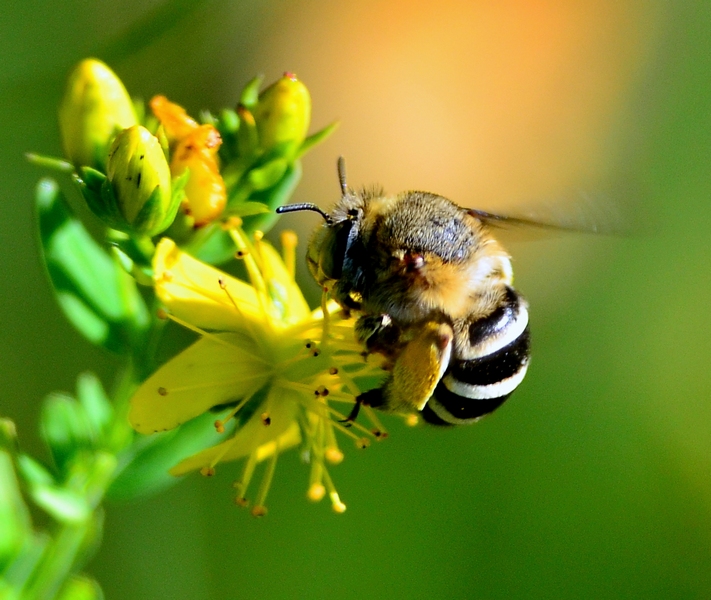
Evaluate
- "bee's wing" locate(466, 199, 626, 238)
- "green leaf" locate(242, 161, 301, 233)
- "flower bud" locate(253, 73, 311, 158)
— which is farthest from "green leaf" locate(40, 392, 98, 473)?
"bee's wing" locate(466, 199, 626, 238)

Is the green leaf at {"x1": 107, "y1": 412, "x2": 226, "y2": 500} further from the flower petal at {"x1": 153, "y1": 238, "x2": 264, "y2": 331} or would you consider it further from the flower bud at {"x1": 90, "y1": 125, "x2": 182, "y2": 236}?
the flower bud at {"x1": 90, "y1": 125, "x2": 182, "y2": 236}

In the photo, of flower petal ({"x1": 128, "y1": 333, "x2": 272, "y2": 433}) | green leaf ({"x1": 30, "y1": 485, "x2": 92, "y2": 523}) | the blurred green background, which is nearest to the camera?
green leaf ({"x1": 30, "y1": 485, "x2": 92, "y2": 523})

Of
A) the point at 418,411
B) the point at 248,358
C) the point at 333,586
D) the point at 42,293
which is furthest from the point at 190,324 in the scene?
the point at 333,586

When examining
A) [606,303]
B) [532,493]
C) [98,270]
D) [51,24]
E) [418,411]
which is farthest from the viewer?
[606,303]

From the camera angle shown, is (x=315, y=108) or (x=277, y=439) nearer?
(x=277, y=439)

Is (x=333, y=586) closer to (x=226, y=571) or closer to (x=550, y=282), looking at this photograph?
(x=226, y=571)

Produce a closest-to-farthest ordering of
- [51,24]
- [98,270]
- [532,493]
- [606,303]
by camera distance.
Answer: [98,270]
[51,24]
[532,493]
[606,303]

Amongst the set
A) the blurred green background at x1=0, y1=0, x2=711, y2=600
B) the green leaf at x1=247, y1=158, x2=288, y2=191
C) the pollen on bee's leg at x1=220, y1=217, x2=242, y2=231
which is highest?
the green leaf at x1=247, y1=158, x2=288, y2=191
